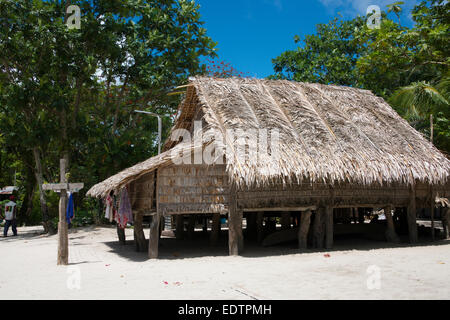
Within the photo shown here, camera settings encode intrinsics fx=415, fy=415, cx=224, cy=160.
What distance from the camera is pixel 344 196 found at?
35.6 ft

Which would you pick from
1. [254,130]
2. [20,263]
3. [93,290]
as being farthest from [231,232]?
[20,263]

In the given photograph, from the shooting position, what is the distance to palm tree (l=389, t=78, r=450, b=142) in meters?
13.2

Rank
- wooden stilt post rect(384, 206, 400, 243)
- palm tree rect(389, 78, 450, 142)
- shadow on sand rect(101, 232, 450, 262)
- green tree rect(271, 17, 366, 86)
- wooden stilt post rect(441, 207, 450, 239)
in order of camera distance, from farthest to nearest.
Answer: green tree rect(271, 17, 366, 86), palm tree rect(389, 78, 450, 142), wooden stilt post rect(441, 207, 450, 239), wooden stilt post rect(384, 206, 400, 243), shadow on sand rect(101, 232, 450, 262)

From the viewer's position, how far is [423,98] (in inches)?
537

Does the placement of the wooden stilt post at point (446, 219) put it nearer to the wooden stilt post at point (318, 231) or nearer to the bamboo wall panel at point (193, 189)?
the wooden stilt post at point (318, 231)

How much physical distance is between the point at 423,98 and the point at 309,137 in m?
5.57

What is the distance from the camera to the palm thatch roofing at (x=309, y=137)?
9.45 metres

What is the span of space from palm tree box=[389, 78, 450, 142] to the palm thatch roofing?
1394mm

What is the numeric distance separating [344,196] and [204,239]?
Result: 5225 millimetres

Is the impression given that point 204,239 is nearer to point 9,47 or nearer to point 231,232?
point 231,232

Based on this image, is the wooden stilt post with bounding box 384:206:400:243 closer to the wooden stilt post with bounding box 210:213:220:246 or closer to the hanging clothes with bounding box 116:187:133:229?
the wooden stilt post with bounding box 210:213:220:246

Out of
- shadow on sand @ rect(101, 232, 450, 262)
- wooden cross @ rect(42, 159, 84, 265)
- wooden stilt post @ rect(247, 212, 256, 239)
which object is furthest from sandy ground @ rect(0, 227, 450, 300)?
wooden stilt post @ rect(247, 212, 256, 239)

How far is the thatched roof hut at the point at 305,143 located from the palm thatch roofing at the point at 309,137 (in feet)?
0.08

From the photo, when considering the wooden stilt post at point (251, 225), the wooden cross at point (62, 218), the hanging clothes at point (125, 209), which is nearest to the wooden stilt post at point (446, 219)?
the wooden stilt post at point (251, 225)
